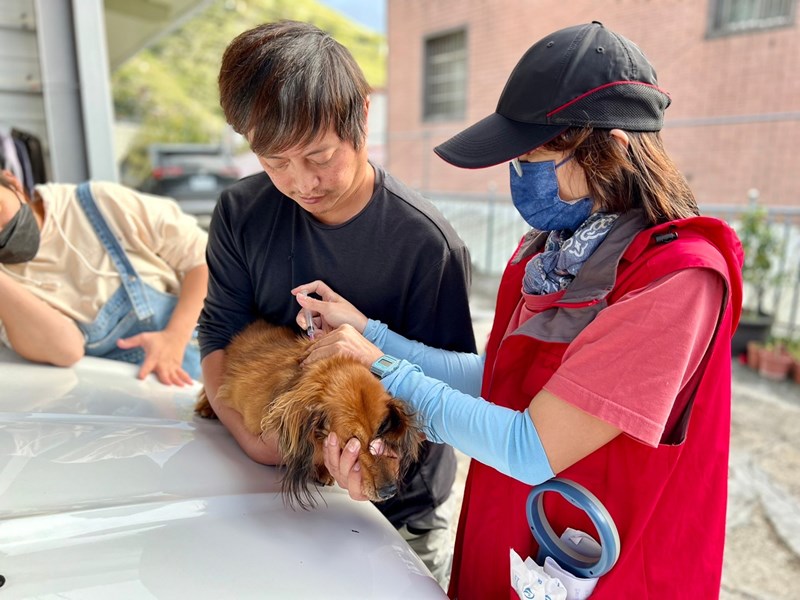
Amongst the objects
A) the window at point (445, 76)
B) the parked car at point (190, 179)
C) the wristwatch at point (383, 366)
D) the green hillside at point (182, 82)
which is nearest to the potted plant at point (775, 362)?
the wristwatch at point (383, 366)

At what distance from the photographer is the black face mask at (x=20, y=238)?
2.13 metres

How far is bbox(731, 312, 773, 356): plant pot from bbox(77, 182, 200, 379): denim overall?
20.5 feet

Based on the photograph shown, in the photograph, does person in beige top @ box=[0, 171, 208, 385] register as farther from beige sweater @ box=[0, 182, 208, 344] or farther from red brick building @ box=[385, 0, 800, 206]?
red brick building @ box=[385, 0, 800, 206]

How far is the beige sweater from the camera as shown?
7.73ft

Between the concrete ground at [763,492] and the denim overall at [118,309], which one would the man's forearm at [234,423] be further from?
the concrete ground at [763,492]

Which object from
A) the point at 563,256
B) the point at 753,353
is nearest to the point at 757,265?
the point at 753,353

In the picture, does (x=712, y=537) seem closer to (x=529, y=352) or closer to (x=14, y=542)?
(x=529, y=352)

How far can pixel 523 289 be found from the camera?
4.54 ft

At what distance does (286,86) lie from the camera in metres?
1.36

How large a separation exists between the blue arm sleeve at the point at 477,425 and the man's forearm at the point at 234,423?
375mm

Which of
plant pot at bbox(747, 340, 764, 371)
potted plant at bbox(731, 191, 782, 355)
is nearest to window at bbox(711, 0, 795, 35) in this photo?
potted plant at bbox(731, 191, 782, 355)

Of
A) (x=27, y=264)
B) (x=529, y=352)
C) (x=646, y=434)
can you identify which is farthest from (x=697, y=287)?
(x=27, y=264)

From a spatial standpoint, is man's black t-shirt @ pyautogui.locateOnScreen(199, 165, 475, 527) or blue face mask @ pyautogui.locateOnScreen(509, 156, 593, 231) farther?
man's black t-shirt @ pyautogui.locateOnScreen(199, 165, 475, 527)

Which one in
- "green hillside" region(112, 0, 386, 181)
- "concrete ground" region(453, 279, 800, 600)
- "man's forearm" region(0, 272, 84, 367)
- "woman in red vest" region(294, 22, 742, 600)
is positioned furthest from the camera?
"green hillside" region(112, 0, 386, 181)
